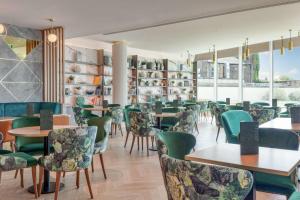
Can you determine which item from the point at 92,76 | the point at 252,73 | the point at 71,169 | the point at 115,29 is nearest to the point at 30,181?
the point at 71,169

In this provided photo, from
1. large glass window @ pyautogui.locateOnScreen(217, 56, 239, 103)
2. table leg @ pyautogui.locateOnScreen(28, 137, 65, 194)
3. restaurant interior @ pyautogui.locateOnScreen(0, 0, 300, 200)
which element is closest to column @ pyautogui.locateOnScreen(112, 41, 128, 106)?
restaurant interior @ pyautogui.locateOnScreen(0, 0, 300, 200)

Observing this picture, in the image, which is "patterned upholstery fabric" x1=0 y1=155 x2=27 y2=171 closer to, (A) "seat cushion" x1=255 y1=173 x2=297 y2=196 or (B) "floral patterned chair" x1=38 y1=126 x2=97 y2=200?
(B) "floral patterned chair" x1=38 y1=126 x2=97 y2=200

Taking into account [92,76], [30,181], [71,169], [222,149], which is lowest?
[30,181]

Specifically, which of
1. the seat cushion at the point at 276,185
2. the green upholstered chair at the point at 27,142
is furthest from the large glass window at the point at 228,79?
the seat cushion at the point at 276,185

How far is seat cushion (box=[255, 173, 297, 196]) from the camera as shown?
8.63 ft

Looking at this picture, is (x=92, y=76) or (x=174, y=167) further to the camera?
(x=92, y=76)

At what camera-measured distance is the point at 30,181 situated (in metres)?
4.51

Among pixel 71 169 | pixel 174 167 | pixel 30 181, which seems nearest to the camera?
pixel 174 167

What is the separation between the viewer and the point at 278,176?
2777mm

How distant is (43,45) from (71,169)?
616cm

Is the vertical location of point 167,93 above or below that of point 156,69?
below

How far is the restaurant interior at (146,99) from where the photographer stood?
2.49m

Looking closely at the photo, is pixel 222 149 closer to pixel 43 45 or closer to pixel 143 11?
pixel 143 11

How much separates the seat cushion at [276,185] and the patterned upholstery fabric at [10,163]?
2662 millimetres
